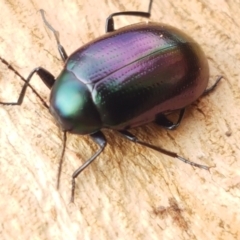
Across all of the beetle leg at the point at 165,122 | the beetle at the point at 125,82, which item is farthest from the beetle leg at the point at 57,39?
the beetle leg at the point at 165,122

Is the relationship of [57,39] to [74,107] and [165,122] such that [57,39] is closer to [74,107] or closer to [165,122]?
[74,107]

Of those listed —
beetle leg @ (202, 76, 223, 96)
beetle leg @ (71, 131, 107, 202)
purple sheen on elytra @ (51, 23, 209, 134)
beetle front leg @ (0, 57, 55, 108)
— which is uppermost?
beetle front leg @ (0, 57, 55, 108)

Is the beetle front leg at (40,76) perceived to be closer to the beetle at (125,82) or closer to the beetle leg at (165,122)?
the beetle at (125,82)

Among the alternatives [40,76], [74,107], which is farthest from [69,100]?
[40,76]

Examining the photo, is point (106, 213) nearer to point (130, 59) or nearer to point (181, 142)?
point (181, 142)

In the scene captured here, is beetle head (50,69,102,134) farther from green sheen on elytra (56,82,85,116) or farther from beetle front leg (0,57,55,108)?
beetle front leg (0,57,55,108)

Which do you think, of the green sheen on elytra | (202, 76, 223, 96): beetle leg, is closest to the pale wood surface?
(202, 76, 223, 96): beetle leg
